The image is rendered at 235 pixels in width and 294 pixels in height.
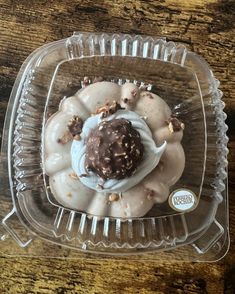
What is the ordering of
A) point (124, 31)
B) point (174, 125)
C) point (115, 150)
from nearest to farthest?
point (115, 150), point (174, 125), point (124, 31)

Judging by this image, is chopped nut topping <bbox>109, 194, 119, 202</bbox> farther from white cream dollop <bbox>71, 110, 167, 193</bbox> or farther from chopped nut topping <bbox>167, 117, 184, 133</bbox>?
chopped nut topping <bbox>167, 117, 184, 133</bbox>

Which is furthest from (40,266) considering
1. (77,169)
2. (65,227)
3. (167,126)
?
(167,126)

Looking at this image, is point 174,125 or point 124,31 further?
point 124,31

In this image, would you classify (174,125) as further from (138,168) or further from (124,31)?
(124,31)

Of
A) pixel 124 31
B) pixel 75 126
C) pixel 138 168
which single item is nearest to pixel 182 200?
pixel 138 168

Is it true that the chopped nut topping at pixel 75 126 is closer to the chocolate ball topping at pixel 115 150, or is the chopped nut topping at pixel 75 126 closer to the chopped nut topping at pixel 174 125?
the chocolate ball topping at pixel 115 150

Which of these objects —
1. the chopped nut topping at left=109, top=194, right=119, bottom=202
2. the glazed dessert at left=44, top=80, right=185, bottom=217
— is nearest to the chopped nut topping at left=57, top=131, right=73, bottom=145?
the glazed dessert at left=44, top=80, right=185, bottom=217

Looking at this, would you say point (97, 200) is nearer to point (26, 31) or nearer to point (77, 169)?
point (77, 169)
